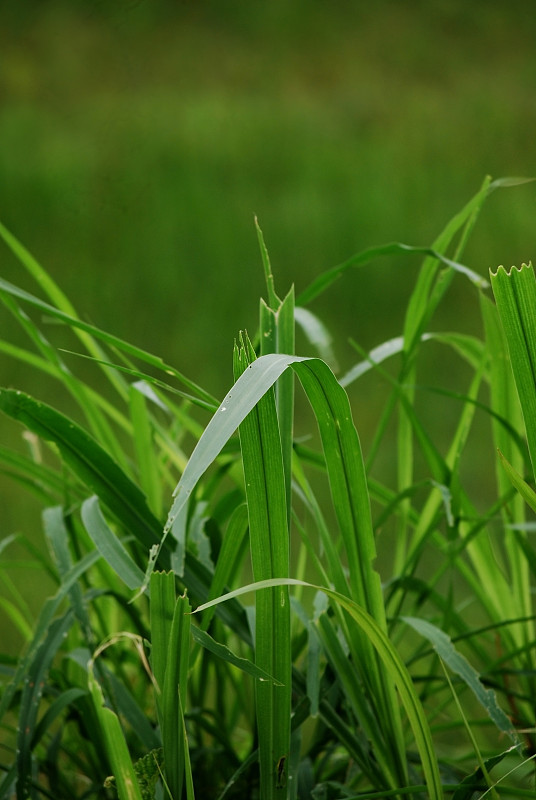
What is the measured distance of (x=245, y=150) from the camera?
1.30 metres

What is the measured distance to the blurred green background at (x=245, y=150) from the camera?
115 centimetres

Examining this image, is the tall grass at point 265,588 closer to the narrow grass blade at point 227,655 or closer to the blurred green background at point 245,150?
the narrow grass blade at point 227,655

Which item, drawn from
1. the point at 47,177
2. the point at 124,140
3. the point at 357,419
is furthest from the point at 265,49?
the point at 357,419

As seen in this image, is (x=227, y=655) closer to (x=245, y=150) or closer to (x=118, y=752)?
(x=118, y=752)

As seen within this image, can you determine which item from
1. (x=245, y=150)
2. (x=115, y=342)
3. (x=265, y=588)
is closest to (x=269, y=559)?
(x=265, y=588)

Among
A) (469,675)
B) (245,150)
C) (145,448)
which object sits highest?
(245,150)

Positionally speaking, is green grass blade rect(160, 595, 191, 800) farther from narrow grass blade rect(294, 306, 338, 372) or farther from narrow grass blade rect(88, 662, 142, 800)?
narrow grass blade rect(294, 306, 338, 372)

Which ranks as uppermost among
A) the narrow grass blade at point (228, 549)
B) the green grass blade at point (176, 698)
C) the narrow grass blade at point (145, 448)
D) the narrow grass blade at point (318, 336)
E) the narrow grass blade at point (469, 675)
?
the narrow grass blade at point (318, 336)

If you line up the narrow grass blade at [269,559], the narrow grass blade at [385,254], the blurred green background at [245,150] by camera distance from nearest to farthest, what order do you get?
the narrow grass blade at [269,559] < the narrow grass blade at [385,254] < the blurred green background at [245,150]

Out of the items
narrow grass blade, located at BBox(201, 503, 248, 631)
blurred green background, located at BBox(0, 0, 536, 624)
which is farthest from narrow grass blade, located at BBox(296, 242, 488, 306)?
blurred green background, located at BBox(0, 0, 536, 624)

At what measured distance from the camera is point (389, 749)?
34 centimetres

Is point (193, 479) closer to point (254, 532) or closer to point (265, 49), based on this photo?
point (254, 532)

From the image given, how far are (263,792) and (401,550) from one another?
0.21 metres

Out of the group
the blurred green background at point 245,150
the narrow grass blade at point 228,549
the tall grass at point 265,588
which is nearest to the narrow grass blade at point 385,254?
the tall grass at point 265,588
